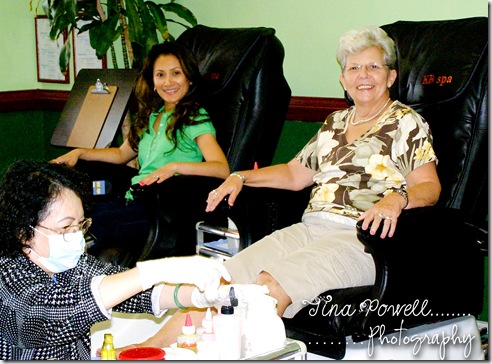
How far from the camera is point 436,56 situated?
9.03ft

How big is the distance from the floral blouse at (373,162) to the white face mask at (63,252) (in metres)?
1.06

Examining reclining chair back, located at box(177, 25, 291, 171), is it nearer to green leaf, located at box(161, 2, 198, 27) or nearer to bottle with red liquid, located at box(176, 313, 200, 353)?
green leaf, located at box(161, 2, 198, 27)

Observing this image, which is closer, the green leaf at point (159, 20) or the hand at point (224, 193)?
the hand at point (224, 193)

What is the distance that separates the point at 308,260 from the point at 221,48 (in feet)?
4.09

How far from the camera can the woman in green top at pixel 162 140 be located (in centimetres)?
308

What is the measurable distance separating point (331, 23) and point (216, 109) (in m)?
0.70

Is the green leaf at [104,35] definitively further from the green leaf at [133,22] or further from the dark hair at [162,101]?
the dark hair at [162,101]

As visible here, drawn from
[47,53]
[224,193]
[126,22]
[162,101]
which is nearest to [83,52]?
[47,53]

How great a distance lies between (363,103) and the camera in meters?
2.76

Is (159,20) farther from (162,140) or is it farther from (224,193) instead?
(224,193)

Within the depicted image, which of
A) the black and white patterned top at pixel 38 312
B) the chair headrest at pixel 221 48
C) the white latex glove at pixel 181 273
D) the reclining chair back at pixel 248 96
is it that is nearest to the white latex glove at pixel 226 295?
the white latex glove at pixel 181 273

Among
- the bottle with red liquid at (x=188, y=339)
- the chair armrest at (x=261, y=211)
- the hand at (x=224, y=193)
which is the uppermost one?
the hand at (x=224, y=193)

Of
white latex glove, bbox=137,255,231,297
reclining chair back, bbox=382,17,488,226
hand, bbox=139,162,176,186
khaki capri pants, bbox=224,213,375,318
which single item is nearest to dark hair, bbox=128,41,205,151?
hand, bbox=139,162,176,186

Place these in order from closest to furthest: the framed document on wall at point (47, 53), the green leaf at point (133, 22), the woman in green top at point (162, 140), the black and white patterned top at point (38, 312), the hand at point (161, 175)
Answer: the black and white patterned top at point (38, 312)
the hand at point (161, 175)
the woman in green top at point (162, 140)
the green leaf at point (133, 22)
the framed document on wall at point (47, 53)
